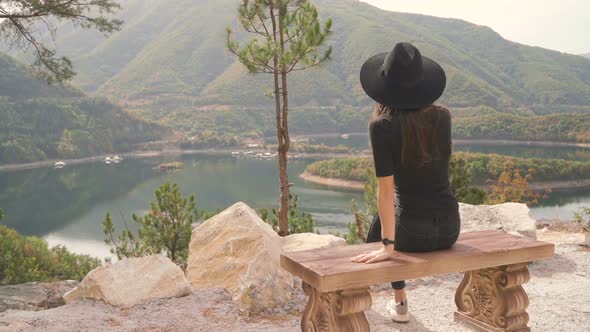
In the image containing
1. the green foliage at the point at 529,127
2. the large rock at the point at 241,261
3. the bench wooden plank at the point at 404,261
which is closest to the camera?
the bench wooden plank at the point at 404,261

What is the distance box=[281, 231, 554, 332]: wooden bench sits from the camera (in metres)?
2.87

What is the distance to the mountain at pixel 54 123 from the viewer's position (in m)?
83.4

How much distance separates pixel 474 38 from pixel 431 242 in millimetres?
192342

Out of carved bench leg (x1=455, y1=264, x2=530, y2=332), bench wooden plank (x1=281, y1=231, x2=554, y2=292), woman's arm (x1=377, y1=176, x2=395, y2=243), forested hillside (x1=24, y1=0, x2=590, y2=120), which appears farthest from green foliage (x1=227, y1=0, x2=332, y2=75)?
forested hillside (x1=24, y1=0, x2=590, y2=120)

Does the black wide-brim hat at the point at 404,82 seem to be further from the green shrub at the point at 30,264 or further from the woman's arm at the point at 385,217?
the green shrub at the point at 30,264

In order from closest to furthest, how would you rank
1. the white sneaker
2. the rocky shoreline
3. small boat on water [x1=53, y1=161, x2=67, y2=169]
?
the white sneaker
the rocky shoreline
small boat on water [x1=53, y1=161, x2=67, y2=169]

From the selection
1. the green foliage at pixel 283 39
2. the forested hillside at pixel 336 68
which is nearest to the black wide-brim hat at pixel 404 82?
the green foliage at pixel 283 39

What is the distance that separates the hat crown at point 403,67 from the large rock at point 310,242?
10.1ft

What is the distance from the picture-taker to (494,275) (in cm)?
364

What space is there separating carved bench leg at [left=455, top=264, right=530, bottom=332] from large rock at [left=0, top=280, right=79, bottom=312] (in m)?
4.23

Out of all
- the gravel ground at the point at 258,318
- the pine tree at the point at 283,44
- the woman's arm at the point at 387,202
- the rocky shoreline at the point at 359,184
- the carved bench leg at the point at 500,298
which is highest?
the pine tree at the point at 283,44

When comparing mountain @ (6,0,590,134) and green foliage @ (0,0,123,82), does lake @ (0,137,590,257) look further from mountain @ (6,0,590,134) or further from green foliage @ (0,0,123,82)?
mountain @ (6,0,590,134)

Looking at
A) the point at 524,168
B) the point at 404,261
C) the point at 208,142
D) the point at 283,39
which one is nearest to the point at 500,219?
the point at 404,261

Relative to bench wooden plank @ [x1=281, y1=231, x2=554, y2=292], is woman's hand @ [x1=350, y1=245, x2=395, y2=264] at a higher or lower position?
higher
